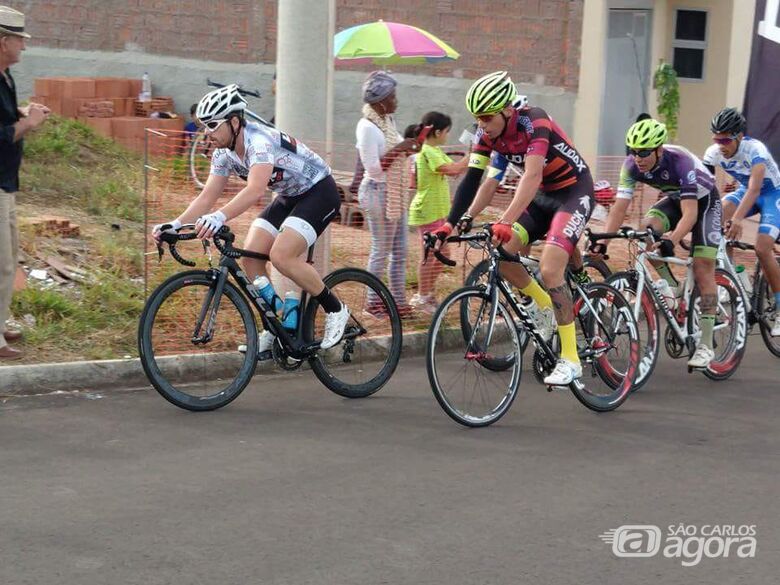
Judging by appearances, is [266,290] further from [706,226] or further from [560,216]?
[706,226]

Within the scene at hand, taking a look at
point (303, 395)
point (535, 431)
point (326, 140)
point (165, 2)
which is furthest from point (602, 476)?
point (165, 2)

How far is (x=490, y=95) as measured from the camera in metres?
7.88

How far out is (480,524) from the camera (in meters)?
6.09

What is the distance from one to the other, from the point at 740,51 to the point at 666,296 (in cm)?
852

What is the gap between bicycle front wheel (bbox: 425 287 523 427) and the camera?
7777mm

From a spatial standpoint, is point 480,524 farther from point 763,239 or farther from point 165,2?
point 165,2

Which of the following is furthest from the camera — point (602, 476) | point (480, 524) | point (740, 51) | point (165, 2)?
point (165, 2)

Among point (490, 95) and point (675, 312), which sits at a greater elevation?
point (490, 95)

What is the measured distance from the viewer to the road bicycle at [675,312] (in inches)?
349

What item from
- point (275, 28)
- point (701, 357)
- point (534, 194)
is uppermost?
point (275, 28)

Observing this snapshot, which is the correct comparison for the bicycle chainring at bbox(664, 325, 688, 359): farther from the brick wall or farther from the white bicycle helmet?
the brick wall

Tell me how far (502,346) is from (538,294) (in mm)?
414

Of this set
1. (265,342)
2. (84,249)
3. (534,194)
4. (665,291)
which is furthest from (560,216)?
(84,249)

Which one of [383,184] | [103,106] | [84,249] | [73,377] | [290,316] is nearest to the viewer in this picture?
[290,316]
